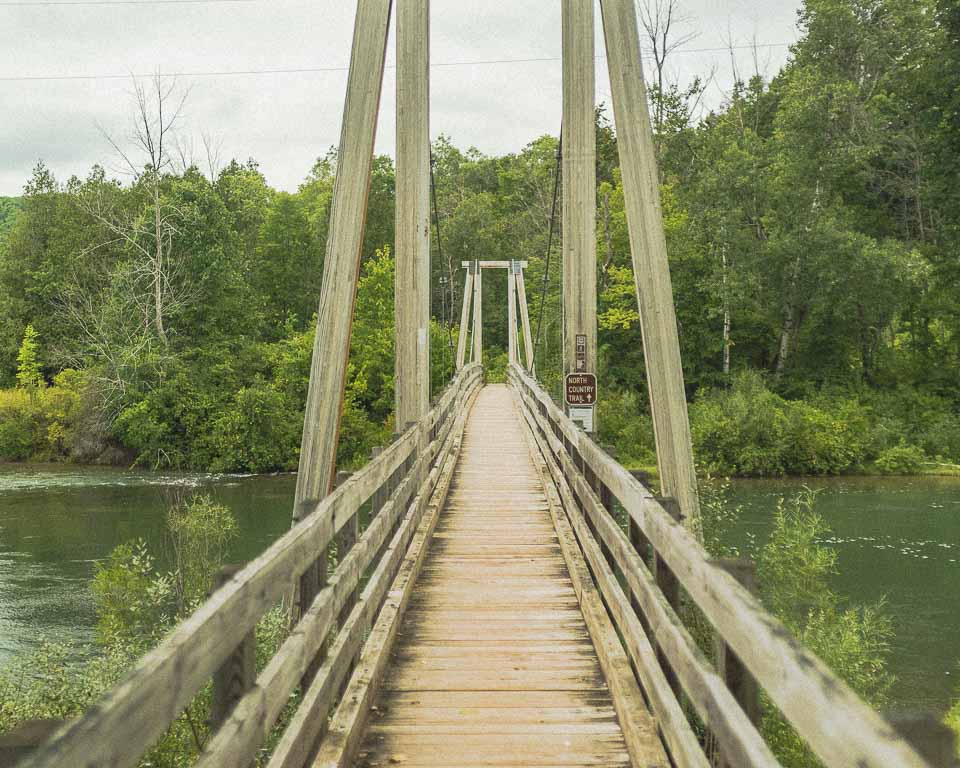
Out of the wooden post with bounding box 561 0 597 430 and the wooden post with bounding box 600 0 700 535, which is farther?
the wooden post with bounding box 561 0 597 430

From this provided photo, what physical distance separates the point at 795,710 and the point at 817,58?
29.9m

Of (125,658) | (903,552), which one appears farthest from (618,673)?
(903,552)

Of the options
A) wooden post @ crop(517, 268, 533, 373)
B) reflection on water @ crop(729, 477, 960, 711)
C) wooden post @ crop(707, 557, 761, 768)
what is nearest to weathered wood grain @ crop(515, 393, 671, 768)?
wooden post @ crop(707, 557, 761, 768)

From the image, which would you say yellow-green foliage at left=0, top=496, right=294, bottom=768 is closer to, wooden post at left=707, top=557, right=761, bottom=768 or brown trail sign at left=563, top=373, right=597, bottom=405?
wooden post at left=707, top=557, right=761, bottom=768

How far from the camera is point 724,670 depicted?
2.06 metres

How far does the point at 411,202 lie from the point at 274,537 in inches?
448

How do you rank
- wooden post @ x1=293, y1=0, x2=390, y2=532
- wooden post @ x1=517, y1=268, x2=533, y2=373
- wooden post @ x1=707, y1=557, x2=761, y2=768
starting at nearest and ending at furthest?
wooden post @ x1=707, y1=557, x2=761, y2=768, wooden post @ x1=293, y1=0, x2=390, y2=532, wooden post @ x1=517, y1=268, x2=533, y2=373

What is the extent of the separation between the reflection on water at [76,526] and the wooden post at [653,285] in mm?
8369

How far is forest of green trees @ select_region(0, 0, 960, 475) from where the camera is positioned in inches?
951

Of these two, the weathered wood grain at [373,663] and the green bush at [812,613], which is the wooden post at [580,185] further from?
the green bush at [812,613]

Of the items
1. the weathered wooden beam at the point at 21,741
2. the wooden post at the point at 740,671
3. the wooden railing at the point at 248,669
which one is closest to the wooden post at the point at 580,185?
the wooden railing at the point at 248,669

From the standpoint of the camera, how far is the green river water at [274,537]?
35.8 feet

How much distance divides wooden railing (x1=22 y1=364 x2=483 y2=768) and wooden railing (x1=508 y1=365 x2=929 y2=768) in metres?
0.98

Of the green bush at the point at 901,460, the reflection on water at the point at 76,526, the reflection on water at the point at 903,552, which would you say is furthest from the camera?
the green bush at the point at 901,460
